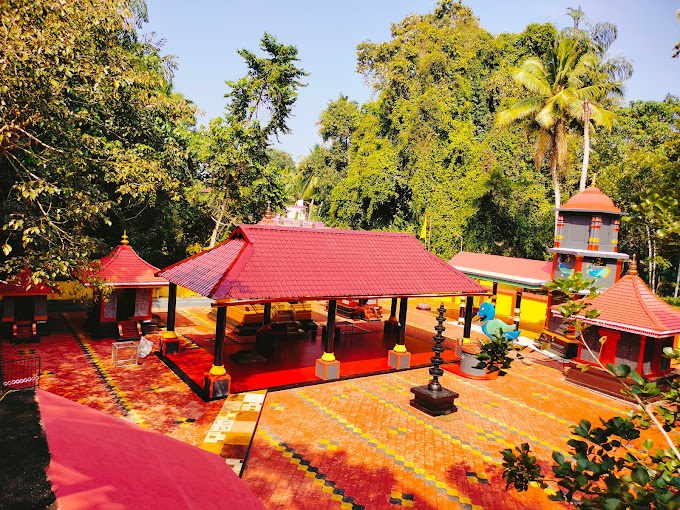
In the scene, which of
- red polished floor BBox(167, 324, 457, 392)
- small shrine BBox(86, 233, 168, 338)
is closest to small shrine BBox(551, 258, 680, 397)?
red polished floor BBox(167, 324, 457, 392)

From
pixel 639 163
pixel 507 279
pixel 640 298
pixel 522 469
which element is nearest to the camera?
pixel 522 469

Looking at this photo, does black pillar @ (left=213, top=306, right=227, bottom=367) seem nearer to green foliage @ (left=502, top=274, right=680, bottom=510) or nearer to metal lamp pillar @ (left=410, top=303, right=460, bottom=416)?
metal lamp pillar @ (left=410, top=303, right=460, bottom=416)

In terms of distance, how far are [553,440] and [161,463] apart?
9794 mm

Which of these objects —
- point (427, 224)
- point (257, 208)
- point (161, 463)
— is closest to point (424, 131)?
point (427, 224)

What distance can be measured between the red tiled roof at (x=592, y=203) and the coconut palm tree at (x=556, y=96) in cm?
674

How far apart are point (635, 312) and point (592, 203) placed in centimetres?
669

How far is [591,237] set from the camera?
18.9 m

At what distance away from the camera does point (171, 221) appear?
2555cm

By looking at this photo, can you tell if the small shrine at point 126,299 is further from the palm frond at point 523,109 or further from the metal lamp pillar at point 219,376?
the palm frond at point 523,109

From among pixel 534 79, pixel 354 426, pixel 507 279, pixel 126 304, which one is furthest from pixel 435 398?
pixel 534 79

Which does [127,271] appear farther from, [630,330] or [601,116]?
[601,116]

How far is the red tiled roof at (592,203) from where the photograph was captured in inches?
738

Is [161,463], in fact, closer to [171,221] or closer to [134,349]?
[134,349]

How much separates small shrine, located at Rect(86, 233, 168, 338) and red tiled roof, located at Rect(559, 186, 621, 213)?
17.3m
